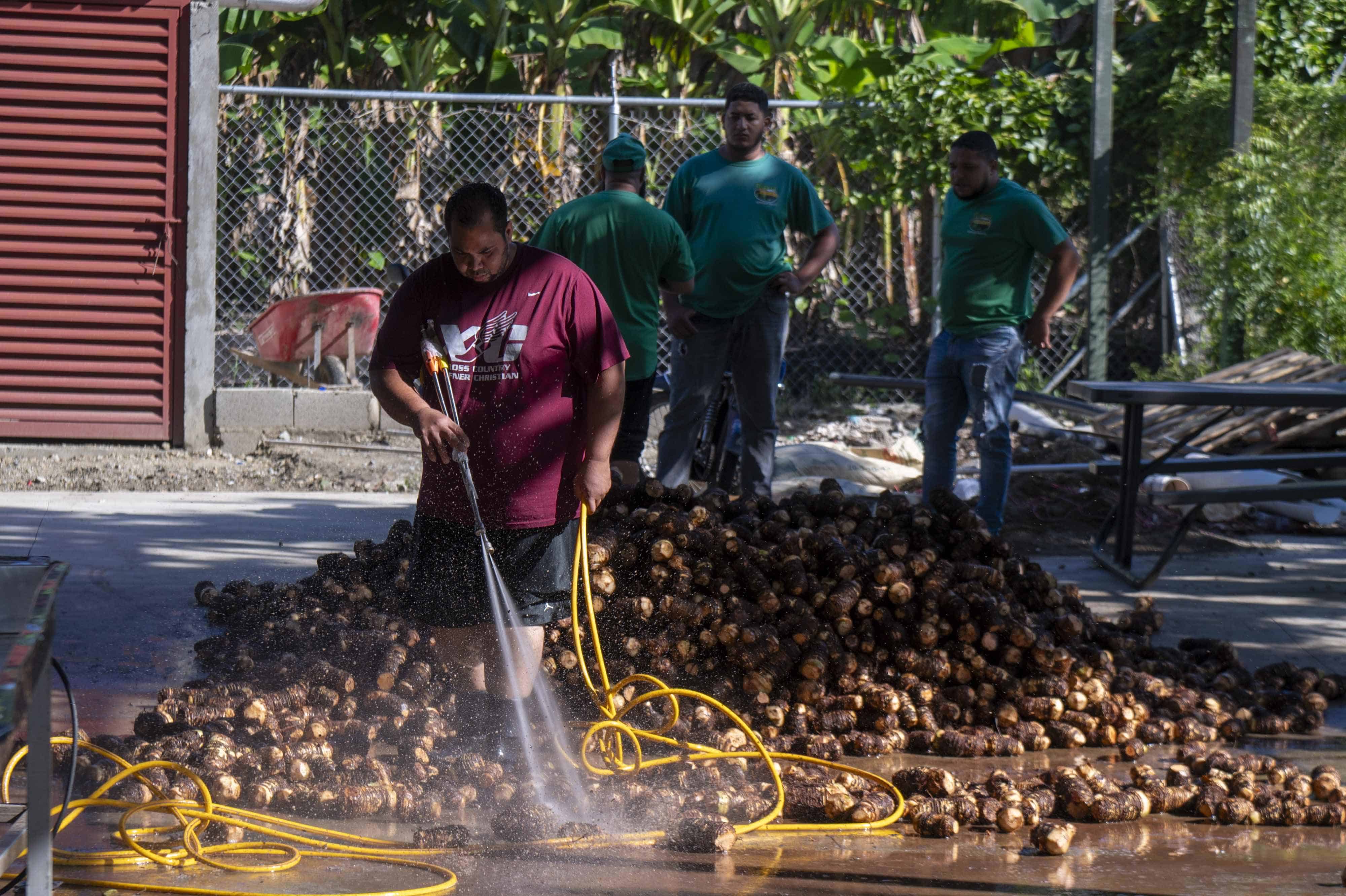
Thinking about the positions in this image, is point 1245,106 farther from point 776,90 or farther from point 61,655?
point 61,655

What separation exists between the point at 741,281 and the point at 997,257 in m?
1.32

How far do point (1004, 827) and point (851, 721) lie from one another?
901 millimetres

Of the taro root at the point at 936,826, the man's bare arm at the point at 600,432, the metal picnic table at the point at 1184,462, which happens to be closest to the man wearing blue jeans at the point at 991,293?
the metal picnic table at the point at 1184,462

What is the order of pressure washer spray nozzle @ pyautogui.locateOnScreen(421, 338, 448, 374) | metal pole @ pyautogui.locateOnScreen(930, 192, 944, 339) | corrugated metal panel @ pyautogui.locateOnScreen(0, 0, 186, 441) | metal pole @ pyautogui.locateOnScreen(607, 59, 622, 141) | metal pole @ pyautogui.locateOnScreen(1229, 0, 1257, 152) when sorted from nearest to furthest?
1. pressure washer spray nozzle @ pyautogui.locateOnScreen(421, 338, 448, 374)
2. corrugated metal panel @ pyautogui.locateOnScreen(0, 0, 186, 441)
3. metal pole @ pyautogui.locateOnScreen(607, 59, 622, 141)
4. metal pole @ pyautogui.locateOnScreen(1229, 0, 1257, 152)
5. metal pole @ pyautogui.locateOnScreen(930, 192, 944, 339)

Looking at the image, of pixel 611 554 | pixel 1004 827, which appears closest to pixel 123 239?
pixel 611 554

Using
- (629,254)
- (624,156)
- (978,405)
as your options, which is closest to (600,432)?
(629,254)

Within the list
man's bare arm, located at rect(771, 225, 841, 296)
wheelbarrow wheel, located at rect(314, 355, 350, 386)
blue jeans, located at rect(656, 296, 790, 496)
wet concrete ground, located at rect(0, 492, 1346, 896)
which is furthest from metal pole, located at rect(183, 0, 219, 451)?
man's bare arm, located at rect(771, 225, 841, 296)

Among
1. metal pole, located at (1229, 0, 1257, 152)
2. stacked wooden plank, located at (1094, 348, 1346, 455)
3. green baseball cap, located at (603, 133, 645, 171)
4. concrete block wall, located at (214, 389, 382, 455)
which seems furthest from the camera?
metal pole, located at (1229, 0, 1257, 152)

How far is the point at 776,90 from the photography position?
13.5m

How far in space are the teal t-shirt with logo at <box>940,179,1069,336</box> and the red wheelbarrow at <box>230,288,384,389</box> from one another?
5617 millimetres

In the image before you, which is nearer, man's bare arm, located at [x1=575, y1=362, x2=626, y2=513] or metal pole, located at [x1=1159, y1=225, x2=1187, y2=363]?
man's bare arm, located at [x1=575, y1=362, x2=626, y2=513]

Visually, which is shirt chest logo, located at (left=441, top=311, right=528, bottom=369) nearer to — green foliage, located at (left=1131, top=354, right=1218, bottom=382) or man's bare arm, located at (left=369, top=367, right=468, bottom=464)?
man's bare arm, located at (left=369, top=367, right=468, bottom=464)

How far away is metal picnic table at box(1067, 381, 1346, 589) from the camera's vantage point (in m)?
6.18

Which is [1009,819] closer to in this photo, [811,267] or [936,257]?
[811,267]
